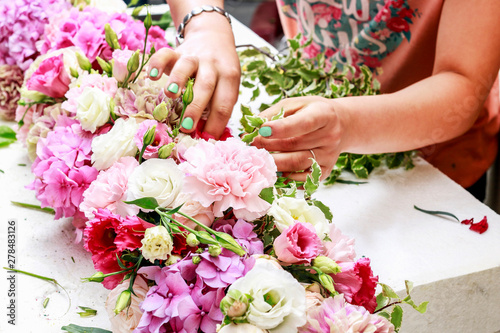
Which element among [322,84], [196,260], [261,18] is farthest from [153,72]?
[261,18]

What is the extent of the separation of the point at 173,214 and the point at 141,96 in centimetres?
25

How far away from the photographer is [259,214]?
20.8 inches

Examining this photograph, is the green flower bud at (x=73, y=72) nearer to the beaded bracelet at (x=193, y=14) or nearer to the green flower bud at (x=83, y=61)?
the green flower bud at (x=83, y=61)

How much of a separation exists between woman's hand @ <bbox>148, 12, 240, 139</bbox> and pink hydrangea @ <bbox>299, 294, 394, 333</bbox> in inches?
13.2

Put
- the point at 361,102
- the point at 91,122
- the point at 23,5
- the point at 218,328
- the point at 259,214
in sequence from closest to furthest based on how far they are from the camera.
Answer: the point at 218,328, the point at 259,214, the point at 91,122, the point at 361,102, the point at 23,5

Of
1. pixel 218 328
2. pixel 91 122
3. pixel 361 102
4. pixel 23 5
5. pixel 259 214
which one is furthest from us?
pixel 23 5

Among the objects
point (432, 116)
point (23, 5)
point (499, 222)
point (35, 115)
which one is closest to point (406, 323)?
point (499, 222)

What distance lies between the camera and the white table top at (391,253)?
0.65 m

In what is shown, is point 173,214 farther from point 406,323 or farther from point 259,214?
point 406,323

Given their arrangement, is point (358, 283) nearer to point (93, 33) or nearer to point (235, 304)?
point (235, 304)

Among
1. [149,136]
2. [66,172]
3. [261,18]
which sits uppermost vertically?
[149,136]

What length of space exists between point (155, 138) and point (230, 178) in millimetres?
182

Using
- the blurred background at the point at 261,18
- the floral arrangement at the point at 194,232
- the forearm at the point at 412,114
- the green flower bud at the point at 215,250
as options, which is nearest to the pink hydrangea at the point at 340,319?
the floral arrangement at the point at 194,232

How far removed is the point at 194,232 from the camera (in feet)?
1.57
